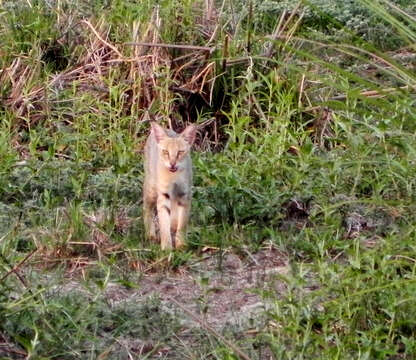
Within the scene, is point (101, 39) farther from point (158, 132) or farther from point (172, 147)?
point (172, 147)

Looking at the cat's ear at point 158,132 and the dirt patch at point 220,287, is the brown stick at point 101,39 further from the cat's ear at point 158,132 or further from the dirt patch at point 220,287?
the dirt patch at point 220,287

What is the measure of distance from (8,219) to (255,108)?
8.22ft

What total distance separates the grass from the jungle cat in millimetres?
136

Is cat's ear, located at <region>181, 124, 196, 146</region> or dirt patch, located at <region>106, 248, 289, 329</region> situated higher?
cat's ear, located at <region>181, 124, 196, 146</region>

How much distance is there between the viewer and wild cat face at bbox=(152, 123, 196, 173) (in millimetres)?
6957

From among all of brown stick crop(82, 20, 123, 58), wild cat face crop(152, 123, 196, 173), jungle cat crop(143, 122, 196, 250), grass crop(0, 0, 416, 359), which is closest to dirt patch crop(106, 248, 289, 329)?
grass crop(0, 0, 416, 359)

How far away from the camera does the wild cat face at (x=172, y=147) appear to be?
6.96 m

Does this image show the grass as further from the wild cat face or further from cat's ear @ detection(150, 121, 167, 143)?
cat's ear @ detection(150, 121, 167, 143)

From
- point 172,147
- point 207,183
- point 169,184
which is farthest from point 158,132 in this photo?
point 207,183

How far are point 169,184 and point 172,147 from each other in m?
0.22

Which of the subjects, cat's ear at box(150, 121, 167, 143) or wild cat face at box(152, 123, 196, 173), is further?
cat's ear at box(150, 121, 167, 143)

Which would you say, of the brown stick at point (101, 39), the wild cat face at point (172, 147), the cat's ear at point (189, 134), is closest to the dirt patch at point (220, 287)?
the wild cat face at point (172, 147)

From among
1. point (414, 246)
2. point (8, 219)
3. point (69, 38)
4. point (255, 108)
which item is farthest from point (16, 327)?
point (69, 38)

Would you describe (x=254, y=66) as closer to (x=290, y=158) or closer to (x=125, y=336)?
(x=290, y=158)
